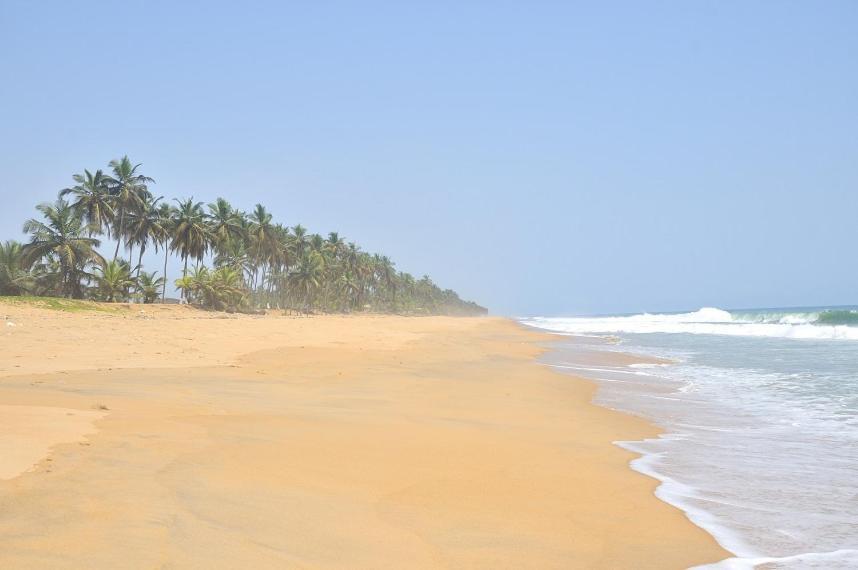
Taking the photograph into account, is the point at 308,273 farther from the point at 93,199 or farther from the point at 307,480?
the point at 307,480

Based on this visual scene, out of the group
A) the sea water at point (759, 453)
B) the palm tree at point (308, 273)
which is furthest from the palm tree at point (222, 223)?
the sea water at point (759, 453)

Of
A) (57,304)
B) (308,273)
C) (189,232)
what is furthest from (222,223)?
(57,304)

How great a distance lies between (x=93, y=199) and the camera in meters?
48.4

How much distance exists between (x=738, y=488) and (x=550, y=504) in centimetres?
202

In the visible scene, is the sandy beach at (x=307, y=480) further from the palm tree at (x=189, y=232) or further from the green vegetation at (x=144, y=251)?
the palm tree at (x=189, y=232)

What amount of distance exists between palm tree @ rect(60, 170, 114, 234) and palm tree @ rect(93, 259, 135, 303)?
4.32 metres

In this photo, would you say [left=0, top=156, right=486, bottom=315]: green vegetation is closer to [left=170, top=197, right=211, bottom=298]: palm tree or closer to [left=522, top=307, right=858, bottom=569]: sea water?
[left=170, top=197, right=211, bottom=298]: palm tree

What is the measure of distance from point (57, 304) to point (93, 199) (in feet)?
62.3

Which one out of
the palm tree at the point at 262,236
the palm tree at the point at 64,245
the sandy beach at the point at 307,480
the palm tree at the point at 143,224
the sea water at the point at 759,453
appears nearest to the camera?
the sandy beach at the point at 307,480

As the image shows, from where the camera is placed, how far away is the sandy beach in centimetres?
360

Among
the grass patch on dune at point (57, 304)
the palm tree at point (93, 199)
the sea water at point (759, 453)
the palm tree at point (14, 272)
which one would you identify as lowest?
the sea water at point (759, 453)

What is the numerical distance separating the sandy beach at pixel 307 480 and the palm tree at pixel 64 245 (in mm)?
34887

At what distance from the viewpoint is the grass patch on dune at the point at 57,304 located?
3045 cm

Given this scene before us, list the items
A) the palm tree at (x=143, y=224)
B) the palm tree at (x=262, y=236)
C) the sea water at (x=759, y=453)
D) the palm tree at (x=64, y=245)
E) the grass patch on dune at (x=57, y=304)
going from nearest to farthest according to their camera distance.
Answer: the sea water at (x=759, y=453) → the grass patch on dune at (x=57, y=304) → the palm tree at (x=64, y=245) → the palm tree at (x=143, y=224) → the palm tree at (x=262, y=236)
